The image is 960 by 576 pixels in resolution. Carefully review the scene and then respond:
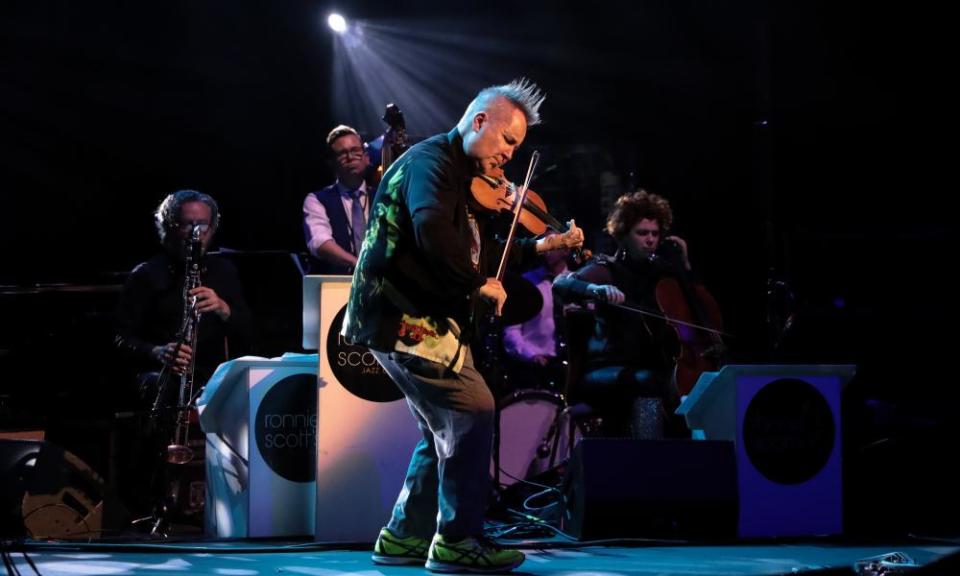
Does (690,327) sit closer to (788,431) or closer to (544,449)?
(788,431)

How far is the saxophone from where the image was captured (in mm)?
5066

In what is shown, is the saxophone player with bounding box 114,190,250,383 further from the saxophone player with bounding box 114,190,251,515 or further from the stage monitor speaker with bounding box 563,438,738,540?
the stage monitor speaker with bounding box 563,438,738,540

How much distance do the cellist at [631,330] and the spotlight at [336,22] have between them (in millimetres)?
3013

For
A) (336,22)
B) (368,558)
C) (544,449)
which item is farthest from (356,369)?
(336,22)

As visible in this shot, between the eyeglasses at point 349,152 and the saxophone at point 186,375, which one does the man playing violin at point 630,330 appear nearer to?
the eyeglasses at point 349,152

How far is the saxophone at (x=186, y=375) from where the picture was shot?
16.6 feet

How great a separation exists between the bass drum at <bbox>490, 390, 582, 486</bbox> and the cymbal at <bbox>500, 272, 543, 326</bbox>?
896mm

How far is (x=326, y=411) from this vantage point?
14.5ft

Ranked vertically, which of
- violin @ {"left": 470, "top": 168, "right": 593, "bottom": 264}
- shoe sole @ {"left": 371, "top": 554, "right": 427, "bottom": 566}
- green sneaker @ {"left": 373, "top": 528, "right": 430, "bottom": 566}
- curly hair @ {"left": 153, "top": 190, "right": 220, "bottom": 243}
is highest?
curly hair @ {"left": 153, "top": 190, "right": 220, "bottom": 243}

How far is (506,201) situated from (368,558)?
1.47 metres

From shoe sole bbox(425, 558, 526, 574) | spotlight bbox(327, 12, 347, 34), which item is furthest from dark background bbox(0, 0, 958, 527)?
shoe sole bbox(425, 558, 526, 574)

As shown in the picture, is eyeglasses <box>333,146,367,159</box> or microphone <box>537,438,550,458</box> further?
microphone <box>537,438,550,458</box>

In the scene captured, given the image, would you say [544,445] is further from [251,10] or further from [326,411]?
[251,10]

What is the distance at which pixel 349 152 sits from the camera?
606 cm
